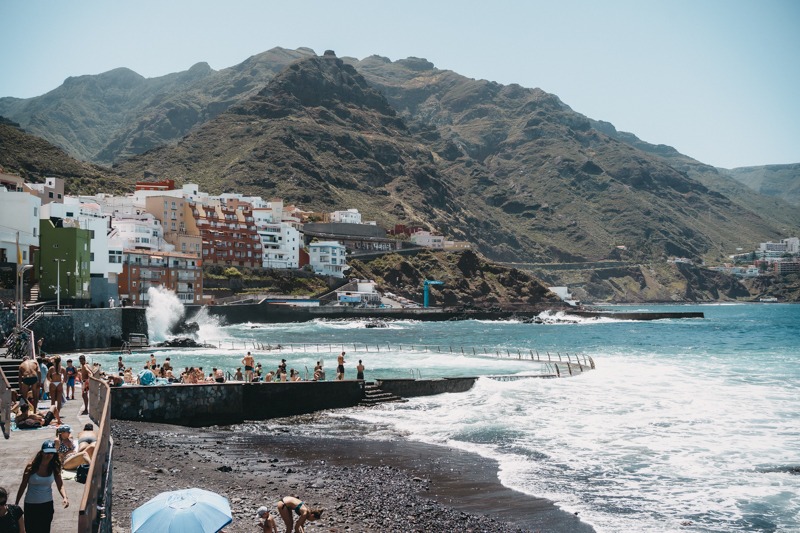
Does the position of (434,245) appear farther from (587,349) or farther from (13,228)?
(13,228)

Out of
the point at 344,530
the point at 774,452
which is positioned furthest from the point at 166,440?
the point at 774,452

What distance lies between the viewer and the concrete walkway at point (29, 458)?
12.0 m

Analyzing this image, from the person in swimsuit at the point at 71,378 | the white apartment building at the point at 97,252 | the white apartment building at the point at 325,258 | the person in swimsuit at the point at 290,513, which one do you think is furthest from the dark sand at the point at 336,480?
the white apartment building at the point at 325,258

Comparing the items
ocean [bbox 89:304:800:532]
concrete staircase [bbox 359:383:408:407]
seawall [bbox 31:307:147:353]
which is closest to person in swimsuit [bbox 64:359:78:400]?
ocean [bbox 89:304:800:532]

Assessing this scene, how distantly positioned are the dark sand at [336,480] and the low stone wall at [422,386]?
361 inches

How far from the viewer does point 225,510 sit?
12.3 meters

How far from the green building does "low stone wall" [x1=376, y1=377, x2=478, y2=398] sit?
3295cm

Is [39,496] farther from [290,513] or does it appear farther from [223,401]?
[223,401]

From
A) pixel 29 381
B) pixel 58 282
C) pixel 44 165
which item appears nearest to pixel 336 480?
pixel 29 381

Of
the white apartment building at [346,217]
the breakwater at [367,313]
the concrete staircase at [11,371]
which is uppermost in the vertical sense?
the white apartment building at [346,217]

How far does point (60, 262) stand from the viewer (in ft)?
192

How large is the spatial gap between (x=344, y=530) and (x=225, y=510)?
4608 millimetres

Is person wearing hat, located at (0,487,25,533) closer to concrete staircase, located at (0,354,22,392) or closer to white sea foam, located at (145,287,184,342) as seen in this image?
concrete staircase, located at (0,354,22,392)

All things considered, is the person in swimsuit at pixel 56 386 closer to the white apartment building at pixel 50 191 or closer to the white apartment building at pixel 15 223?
the white apartment building at pixel 15 223
